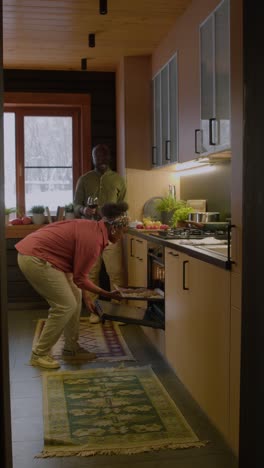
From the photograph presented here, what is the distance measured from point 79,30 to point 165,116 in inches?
40.3

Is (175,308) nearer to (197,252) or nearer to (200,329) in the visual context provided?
(200,329)

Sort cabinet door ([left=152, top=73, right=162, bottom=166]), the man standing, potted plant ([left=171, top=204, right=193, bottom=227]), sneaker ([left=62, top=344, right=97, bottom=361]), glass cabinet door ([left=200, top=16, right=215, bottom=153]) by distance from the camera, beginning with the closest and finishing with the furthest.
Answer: glass cabinet door ([left=200, top=16, right=215, bottom=153]) < sneaker ([left=62, top=344, right=97, bottom=361]) < potted plant ([left=171, top=204, right=193, bottom=227]) < cabinet door ([left=152, top=73, right=162, bottom=166]) < the man standing

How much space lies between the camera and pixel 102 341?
4.59 m

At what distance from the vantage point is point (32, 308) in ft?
19.7

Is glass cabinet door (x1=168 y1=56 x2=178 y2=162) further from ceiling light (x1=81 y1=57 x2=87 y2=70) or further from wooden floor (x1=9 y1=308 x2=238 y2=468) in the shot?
wooden floor (x1=9 y1=308 x2=238 y2=468)

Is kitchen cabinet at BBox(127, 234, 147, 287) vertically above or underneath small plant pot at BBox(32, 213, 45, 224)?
underneath

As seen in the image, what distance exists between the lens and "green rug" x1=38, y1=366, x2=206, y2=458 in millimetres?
2617

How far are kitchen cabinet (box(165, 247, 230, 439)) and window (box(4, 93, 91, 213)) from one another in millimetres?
3020

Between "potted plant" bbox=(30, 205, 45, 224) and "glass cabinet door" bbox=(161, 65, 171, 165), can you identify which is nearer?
"glass cabinet door" bbox=(161, 65, 171, 165)

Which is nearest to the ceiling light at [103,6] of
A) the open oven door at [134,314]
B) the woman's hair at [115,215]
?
the woman's hair at [115,215]

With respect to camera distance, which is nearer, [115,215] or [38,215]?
[115,215]

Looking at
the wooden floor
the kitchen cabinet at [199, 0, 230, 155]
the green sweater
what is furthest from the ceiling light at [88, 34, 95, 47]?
the wooden floor

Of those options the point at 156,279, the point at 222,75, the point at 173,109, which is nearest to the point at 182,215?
the point at 156,279

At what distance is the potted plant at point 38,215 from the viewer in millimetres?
6133
